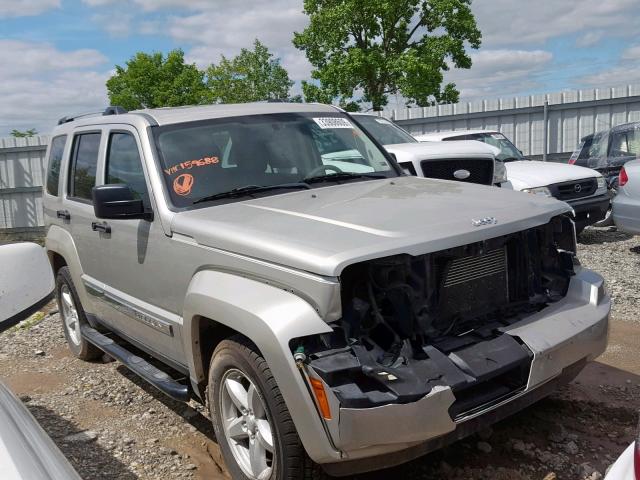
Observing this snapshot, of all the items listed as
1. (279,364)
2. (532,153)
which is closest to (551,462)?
(279,364)

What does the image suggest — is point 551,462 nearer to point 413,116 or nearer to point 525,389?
point 525,389

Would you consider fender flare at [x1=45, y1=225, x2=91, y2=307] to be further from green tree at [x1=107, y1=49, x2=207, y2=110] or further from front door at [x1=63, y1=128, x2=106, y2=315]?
green tree at [x1=107, y1=49, x2=207, y2=110]

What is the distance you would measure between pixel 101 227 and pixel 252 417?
80.0 inches

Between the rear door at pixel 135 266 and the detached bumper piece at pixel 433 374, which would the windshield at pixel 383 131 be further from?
the detached bumper piece at pixel 433 374

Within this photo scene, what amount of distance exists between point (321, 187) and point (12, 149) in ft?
45.1

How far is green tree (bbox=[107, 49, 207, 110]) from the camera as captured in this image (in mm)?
39256

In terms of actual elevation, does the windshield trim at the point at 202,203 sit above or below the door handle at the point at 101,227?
above

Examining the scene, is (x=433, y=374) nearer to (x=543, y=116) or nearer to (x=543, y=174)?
(x=543, y=174)

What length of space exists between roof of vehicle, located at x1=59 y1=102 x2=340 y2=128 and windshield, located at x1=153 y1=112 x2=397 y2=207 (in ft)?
0.22

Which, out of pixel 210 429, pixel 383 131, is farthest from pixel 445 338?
pixel 383 131

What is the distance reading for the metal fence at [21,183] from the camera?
15.3 metres

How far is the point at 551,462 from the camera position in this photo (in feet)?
10.8

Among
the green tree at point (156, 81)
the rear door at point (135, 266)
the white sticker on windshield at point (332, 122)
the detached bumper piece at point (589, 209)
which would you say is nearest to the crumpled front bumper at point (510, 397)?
the rear door at point (135, 266)

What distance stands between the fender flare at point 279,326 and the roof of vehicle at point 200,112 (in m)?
1.50
